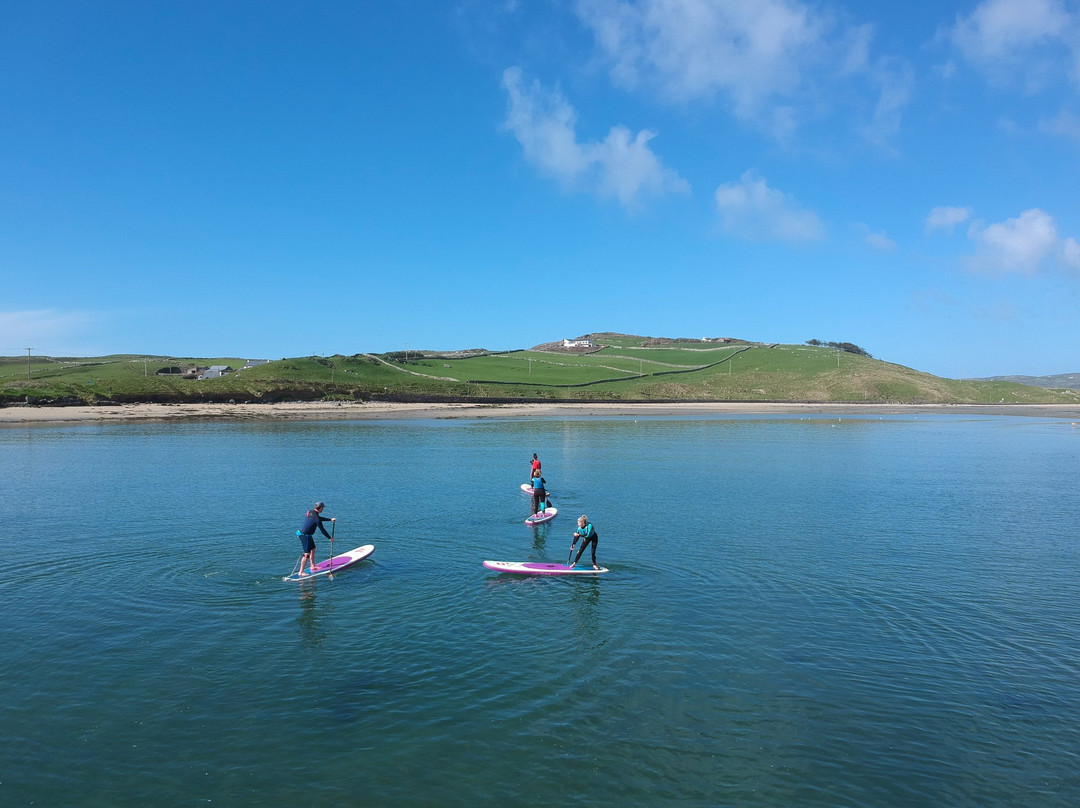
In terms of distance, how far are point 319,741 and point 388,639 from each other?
4.76 meters

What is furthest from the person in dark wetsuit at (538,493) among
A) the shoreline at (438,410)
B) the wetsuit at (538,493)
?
the shoreline at (438,410)

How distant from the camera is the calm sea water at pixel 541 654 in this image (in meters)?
11.3

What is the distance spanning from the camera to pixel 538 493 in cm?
3139

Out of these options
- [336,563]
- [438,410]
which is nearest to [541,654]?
[336,563]

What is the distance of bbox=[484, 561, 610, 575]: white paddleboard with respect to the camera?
22594mm

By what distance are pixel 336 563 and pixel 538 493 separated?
35.7 feet

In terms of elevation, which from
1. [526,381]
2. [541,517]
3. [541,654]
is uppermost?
[526,381]

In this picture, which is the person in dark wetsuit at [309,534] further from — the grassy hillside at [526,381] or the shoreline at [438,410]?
the grassy hillside at [526,381]

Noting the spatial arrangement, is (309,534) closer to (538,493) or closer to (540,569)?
(540,569)

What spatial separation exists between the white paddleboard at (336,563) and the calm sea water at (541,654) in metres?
0.38

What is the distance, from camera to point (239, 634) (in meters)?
17.2

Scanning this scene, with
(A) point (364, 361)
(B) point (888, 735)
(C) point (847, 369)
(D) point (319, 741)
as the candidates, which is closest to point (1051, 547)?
(B) point (888, 735)

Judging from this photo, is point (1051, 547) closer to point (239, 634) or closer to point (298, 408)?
point (239, 634)

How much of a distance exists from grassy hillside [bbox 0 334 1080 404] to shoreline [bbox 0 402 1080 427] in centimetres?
587
